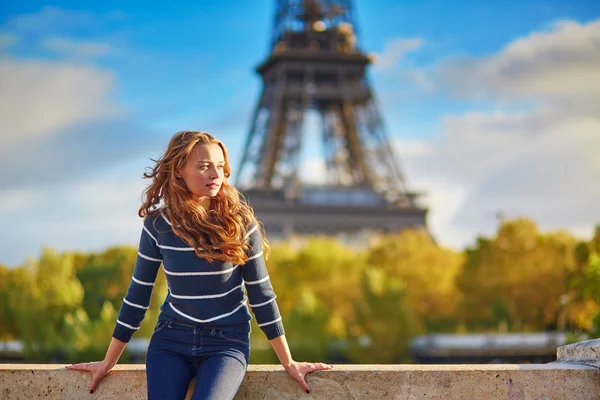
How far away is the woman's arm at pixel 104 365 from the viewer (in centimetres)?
526

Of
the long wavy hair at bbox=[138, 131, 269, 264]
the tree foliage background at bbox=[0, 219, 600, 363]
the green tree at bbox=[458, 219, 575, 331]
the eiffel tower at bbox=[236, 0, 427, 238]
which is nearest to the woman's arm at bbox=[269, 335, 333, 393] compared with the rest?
the long wavy hair at bbox=[138, 131, 269, 264]

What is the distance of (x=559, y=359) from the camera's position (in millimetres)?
5980

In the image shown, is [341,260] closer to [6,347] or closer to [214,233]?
[6,347]

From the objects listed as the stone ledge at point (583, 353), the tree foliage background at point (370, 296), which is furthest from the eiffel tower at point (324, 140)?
the stone ledge at point (583, 353)

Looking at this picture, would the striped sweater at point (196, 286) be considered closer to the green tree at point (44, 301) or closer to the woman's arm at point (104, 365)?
the woman's arm at point (104, 365)

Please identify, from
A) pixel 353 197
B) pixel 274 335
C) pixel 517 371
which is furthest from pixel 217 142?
pixel 353 197

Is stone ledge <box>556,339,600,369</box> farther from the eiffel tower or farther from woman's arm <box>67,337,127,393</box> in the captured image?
the eiffel tower

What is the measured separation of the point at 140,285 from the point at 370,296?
33758 mm

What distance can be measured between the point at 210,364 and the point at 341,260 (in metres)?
41.9

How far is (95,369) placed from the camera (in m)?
5.37

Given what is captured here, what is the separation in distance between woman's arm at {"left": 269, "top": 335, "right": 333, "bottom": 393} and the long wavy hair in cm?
52

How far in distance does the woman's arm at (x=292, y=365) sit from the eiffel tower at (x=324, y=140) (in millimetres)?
50871

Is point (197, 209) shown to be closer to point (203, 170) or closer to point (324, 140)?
point (203, 170)

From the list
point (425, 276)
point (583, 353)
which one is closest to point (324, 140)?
point (425, 276)
